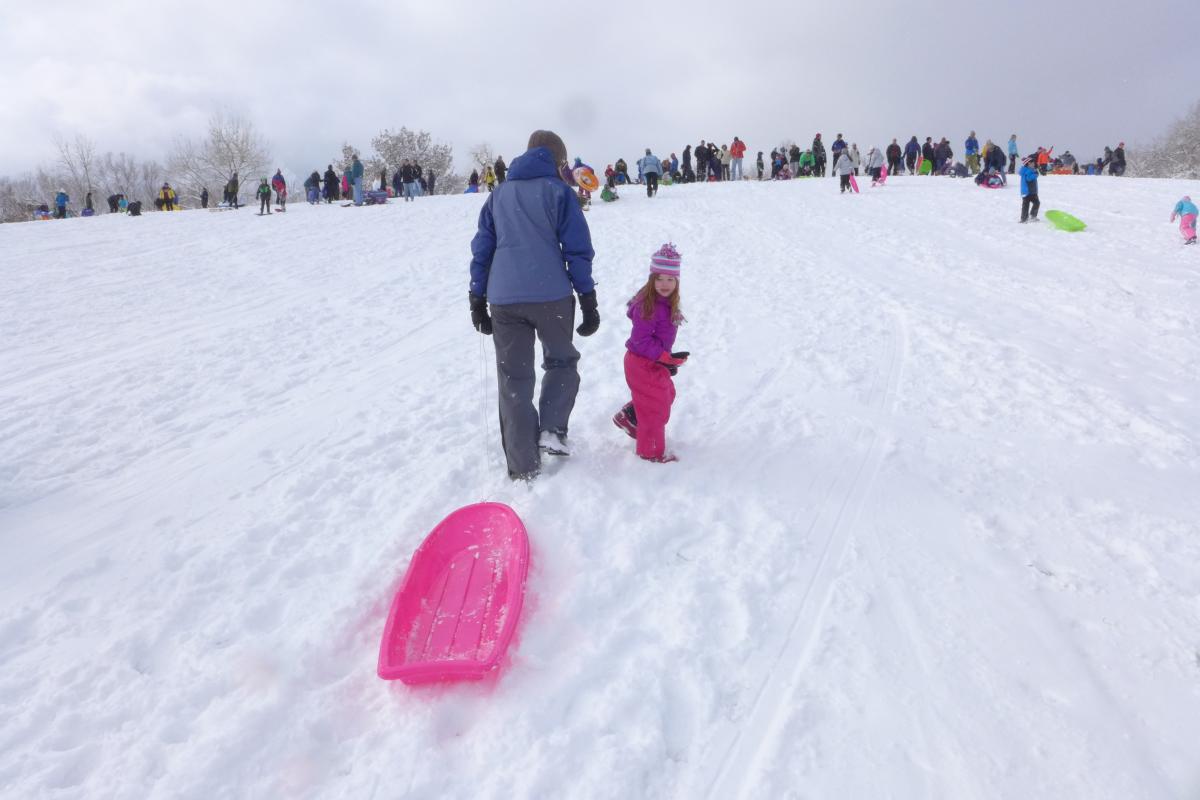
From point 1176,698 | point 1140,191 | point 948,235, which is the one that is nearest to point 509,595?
point 1176,698

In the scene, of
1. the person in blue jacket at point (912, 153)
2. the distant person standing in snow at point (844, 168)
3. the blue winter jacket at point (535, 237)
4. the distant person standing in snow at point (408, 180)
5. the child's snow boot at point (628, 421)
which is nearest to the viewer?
the blue winter jacket at point (535, 237)

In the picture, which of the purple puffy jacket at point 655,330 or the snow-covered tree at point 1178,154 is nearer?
the purple puffy jacket at point 655,330

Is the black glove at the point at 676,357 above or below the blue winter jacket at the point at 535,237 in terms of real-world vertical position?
below

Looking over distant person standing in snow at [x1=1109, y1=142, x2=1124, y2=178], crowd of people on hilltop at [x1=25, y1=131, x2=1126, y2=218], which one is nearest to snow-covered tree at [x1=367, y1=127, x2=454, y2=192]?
crowd of people on hilltop at [x1=25, y1=131, x2=1126, y2=218]

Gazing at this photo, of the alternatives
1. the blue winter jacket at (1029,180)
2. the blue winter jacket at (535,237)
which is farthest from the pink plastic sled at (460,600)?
the blue winter jacket at (1029,180)

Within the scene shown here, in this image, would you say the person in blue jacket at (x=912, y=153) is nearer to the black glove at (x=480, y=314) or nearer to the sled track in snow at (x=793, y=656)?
the sled track in snow at (x=793, y=656)

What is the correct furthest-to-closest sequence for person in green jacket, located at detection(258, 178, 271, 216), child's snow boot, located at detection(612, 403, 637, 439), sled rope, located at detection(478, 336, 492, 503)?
person in green jacket, located at detection(258, 178, 271, 216)
child's snow boot, located at detection(612, 403, 637, 439)
sled rope, located at detection(478, 336, 492, 503)

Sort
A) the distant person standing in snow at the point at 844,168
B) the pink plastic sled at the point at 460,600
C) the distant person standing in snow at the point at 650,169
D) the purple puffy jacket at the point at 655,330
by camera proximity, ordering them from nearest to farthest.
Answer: the pink plastic sled at the point at 460,600 → the purple puffy jacket at the point at 655,330 → the distant person standing in snow at the point at 844,168 → the distant person standing in snow at the point at 650,169

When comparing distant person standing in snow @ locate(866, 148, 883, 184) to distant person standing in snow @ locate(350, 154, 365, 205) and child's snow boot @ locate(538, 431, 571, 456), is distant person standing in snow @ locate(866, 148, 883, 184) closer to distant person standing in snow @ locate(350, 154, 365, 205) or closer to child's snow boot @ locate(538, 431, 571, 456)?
distant person standing in snow @ locate(350, 154, 365, 205)

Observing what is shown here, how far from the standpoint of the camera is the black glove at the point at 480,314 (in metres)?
3.32

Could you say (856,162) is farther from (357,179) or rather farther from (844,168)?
(357,179)

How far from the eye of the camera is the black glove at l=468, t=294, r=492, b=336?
3.32m

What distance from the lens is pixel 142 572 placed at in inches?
110

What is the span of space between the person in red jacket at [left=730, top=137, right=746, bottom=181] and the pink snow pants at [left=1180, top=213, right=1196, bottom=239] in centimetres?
1691
